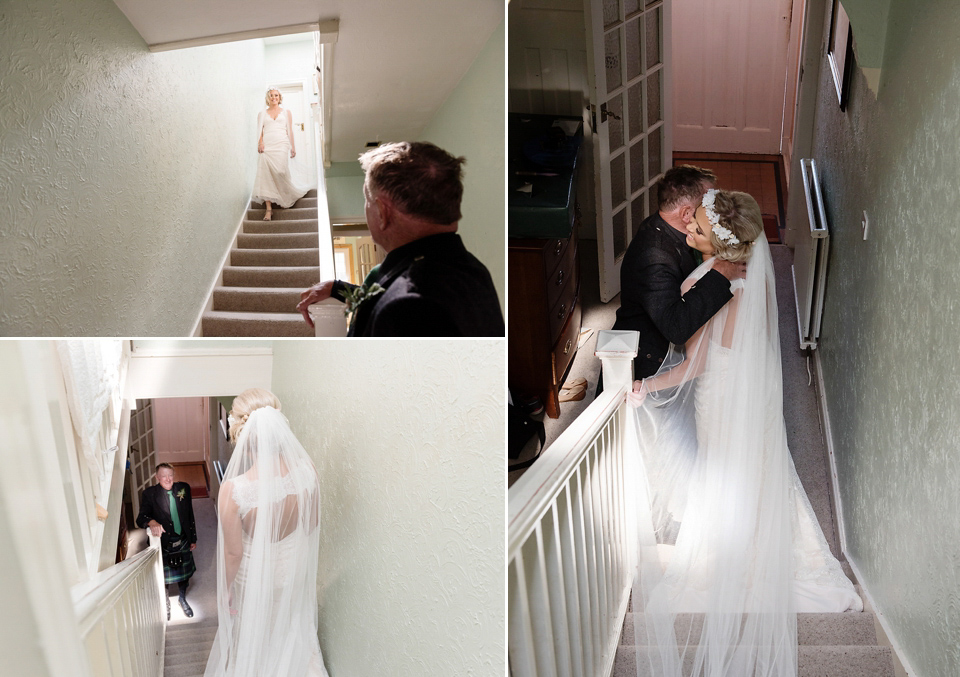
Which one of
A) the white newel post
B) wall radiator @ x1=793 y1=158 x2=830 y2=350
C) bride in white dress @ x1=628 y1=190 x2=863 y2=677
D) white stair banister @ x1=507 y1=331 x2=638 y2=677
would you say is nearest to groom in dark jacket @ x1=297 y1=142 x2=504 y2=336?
white stair banister @ x1=507 y1=331 x2=638 y2=677

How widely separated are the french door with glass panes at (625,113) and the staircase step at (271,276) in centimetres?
104

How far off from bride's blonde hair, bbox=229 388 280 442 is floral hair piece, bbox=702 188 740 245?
1.10 meters

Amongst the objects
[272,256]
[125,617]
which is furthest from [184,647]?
[272,256]

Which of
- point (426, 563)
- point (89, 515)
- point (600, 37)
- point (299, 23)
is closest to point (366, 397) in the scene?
point (426, 563)

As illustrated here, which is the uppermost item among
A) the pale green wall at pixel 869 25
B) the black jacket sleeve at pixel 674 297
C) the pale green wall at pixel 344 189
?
the pale green wall at pixel 869 25

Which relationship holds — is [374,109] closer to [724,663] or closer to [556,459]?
[556,459]

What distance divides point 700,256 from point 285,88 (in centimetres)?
112

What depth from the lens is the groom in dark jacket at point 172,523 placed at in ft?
3.72

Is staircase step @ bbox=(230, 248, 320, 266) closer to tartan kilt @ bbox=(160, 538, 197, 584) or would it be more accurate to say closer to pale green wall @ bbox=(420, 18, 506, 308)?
pale green wall @ bbox=(420, 18, 506, 308)

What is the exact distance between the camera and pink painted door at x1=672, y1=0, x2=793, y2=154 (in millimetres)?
2025

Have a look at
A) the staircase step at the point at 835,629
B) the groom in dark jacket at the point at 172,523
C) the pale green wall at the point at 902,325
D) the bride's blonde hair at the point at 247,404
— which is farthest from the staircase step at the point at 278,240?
the staircase step at the point at 835,629

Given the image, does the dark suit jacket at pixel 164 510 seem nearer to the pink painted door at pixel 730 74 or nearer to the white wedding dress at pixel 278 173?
the white wedding dress at pixel 278 173

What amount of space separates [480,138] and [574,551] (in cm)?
86

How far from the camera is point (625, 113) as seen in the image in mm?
1791
